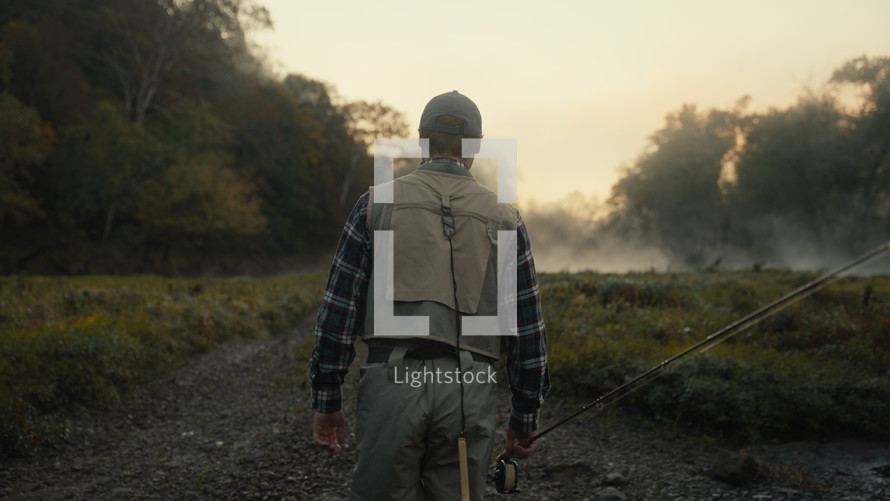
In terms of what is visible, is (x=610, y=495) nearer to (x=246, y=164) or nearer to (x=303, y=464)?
(x=303, y=464)

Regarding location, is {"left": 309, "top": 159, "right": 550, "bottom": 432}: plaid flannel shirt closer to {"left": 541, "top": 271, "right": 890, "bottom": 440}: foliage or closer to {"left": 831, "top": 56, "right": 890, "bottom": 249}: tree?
{"left": 541, "top": 271, "right": 890, "bottom": 440}: foliage

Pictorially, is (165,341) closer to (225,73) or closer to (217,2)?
(217,2)

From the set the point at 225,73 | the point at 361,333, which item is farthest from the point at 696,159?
the point at 361,333

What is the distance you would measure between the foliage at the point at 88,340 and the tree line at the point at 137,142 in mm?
16643

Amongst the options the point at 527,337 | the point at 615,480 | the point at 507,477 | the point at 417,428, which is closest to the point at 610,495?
the point at 615,480

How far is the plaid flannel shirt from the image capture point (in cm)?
252

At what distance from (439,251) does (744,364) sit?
616 centimetres

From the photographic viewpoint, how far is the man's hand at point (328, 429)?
8.46 feet

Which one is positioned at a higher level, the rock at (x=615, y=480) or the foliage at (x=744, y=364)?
the foliage at (x=744, y=364)

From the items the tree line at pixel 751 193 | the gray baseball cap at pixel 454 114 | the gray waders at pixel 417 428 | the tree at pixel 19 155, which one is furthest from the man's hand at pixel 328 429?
the tree line at pixel 751 193

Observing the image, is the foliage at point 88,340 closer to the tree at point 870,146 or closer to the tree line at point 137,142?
the tree line at point 137,142

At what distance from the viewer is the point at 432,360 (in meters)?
2.31

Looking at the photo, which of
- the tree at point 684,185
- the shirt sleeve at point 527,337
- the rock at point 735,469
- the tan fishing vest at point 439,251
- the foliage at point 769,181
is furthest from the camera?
the tree at point 684,185

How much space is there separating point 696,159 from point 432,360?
5307 cm
